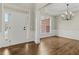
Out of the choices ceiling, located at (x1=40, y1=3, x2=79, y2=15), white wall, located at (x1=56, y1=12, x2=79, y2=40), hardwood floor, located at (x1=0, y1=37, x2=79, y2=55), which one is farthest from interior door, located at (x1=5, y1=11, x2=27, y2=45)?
white wall, located at (x1=56, y1=12, x2=79, y2=40)

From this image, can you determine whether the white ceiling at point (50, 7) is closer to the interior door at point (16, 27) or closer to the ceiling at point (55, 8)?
the ceiling at point (55, 8)

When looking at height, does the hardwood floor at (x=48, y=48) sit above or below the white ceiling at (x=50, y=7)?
below

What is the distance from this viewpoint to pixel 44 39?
184 centimetres

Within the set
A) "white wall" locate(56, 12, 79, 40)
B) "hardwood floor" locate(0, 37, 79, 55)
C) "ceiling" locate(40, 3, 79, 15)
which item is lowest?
"hardwood floor" locate(0, 37, 79, 55)

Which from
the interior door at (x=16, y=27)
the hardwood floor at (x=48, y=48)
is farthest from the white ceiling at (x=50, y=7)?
the hardwood floor at (x=48, y=48)

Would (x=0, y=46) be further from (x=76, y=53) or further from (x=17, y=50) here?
(x=76, y=53)

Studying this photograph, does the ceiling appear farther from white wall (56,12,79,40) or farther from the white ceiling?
white wall (56,12,79,40)

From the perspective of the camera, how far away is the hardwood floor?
1.73 metres

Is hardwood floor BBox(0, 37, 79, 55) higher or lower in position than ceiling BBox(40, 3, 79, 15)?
lower

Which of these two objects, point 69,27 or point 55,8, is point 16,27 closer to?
point 55,8

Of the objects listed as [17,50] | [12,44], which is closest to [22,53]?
[17,50]

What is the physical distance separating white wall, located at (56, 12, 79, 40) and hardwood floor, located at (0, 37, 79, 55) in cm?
9

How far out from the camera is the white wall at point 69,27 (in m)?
1.72

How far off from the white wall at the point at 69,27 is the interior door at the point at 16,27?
0.62m
